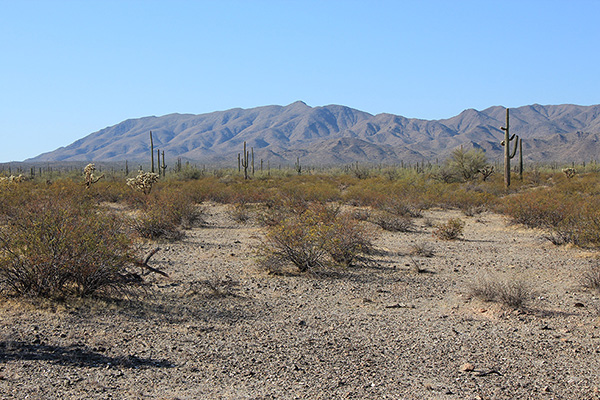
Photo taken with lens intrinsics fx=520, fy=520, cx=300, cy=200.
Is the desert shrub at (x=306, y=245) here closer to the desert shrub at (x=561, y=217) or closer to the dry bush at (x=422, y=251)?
the dry bush at (x=422, y=251)

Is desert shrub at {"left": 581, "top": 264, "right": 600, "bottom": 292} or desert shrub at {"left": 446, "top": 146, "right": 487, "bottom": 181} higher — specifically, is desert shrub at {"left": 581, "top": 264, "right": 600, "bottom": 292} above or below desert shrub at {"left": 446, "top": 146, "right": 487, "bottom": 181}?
below

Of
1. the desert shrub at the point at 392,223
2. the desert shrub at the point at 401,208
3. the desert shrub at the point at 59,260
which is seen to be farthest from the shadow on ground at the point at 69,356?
the desert shrub at the point at 401,208

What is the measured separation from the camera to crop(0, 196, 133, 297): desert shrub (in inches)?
275

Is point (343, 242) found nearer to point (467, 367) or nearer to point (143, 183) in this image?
point (467, 367)

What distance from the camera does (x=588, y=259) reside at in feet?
36.6

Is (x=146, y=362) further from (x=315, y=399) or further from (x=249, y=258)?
(x=249, y=258)

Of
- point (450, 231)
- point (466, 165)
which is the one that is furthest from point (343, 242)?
point (466, 165)

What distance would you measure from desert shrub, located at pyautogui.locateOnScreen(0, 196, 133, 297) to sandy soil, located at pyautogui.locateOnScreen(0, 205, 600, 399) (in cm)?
30

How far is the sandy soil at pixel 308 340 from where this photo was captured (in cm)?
493

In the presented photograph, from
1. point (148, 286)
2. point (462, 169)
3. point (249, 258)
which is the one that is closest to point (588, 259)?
point (249, 258)

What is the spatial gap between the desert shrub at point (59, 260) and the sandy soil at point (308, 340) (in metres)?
0.30

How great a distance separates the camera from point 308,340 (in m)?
6.34

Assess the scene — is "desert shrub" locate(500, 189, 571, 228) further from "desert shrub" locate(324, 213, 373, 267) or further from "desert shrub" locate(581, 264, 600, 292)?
"desert shrub" locate(324, 213, 373, 267)

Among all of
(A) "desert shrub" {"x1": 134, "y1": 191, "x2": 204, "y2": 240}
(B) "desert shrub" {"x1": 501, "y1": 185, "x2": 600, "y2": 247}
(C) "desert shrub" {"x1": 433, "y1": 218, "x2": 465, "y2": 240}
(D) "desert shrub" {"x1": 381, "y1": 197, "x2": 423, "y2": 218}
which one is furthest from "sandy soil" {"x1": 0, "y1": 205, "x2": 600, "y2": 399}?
(D) "desert shrub" {"x1": 381, "y1": 197, "x2": 423, "y2": 218}
